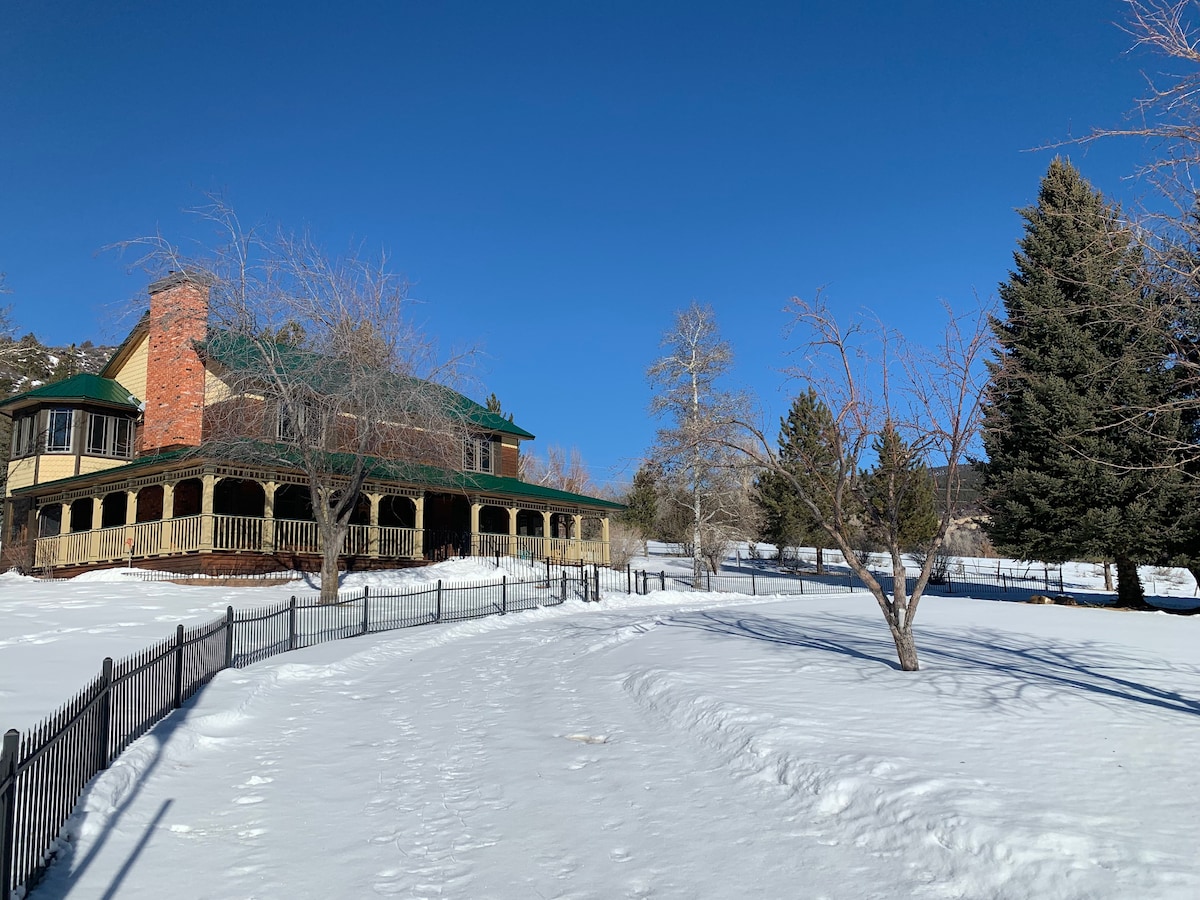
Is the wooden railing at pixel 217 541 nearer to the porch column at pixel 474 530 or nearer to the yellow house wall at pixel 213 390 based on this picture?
the porch column at pixel 474 530

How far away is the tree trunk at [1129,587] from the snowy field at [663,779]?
14.7 m

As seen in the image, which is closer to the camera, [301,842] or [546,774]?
[301,842]

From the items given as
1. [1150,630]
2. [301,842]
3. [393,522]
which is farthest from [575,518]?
[301,842]

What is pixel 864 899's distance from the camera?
5.28m

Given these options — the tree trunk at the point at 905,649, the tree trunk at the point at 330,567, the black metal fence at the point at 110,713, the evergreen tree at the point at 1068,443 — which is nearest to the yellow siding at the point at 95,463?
the tree trunk at the point at 330,567

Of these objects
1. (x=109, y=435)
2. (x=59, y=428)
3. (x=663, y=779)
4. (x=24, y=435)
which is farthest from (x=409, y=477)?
Result: (x=663, y=779)

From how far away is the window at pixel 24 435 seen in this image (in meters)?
34.2

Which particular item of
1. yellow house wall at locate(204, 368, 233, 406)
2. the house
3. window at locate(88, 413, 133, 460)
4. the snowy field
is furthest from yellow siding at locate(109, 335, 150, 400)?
the snowy field

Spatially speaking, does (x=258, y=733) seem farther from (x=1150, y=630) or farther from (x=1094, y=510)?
(x=1094, y=510)

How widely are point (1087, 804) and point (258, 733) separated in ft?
27.0

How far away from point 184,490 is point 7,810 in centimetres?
2922

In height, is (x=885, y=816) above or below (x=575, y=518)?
below

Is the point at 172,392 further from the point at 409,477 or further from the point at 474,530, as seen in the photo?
the point at 474,530

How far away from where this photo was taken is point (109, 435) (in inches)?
1347
